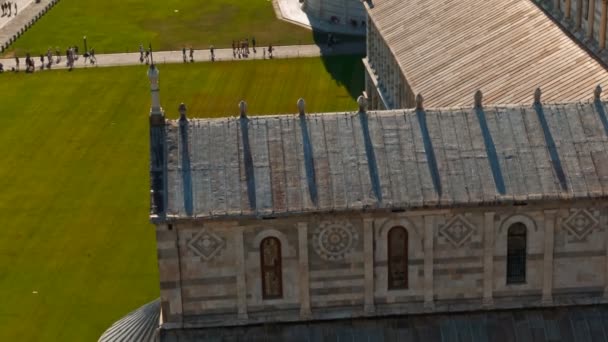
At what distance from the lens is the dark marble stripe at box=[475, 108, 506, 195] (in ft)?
156

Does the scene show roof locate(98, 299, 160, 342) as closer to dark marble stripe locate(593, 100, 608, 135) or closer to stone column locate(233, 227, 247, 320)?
stone column locate(233, 227, 247, 320)

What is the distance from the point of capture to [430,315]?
161 ft

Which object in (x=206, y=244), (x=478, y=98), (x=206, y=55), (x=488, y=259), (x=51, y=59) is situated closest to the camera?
(x=206, y=244)

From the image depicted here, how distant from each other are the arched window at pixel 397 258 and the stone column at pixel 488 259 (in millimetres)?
3265

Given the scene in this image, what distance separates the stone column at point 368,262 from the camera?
155 feet

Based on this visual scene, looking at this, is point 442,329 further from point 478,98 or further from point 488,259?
point 478,98

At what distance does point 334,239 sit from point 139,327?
1101cm

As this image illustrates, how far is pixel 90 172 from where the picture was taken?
94375mm

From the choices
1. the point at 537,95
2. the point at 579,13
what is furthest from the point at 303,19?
the point at 537,95

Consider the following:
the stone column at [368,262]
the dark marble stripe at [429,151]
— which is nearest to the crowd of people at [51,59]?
the dark marble stripe at [429,151]

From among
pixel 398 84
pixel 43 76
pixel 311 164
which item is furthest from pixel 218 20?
pixel 311 164

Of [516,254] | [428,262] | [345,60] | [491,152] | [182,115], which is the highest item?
[345,60]

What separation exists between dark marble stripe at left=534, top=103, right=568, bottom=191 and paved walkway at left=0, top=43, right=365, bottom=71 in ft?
262

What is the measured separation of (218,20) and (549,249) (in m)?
104
